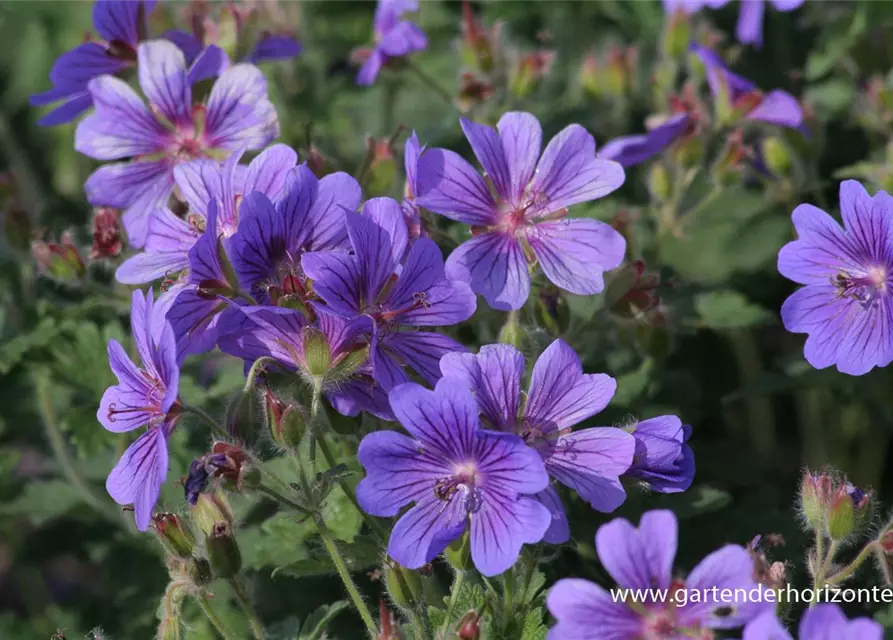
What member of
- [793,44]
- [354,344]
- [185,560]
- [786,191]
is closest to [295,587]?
[185,560]

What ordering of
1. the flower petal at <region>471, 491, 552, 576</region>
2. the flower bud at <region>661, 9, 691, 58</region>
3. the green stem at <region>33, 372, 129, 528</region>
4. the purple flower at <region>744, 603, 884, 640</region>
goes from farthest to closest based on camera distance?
the flower bud at <region>661, 9, 691, 58</region>
the green stem at <region>33, 372, 129, 528</region>
the flower petal at <region>471, 491, 552, 576</region>
the purple flower at <region>744, 603, 884, 640</region>

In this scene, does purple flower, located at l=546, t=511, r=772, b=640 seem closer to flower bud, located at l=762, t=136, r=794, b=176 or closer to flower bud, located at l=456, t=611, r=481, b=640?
flower bud, located at l=456, t=611, r=481, b=640

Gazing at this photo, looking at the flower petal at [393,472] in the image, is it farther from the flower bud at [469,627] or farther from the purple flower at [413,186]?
the purple flower at [413,186]

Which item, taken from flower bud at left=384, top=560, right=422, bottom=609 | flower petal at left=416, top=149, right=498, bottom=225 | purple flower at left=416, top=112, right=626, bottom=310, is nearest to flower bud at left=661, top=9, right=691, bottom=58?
purple flower at left=416, top=112, right=626, bottom=310

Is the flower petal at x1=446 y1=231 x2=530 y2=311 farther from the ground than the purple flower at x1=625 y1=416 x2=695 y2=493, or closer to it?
farther from the ground

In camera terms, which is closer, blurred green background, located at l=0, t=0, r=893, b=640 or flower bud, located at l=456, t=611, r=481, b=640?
flower bud, located at l=456, t=611, r=481, b=640

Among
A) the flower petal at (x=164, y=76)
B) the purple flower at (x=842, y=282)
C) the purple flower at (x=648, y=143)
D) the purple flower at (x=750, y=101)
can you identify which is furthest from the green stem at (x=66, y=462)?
the purple flower at (x=750, y=101)

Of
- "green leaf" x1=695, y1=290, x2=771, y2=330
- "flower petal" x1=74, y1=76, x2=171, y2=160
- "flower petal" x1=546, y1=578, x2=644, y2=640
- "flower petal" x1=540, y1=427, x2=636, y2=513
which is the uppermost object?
"flower petal" x1=74, y1=76, x2=171, y2=160
